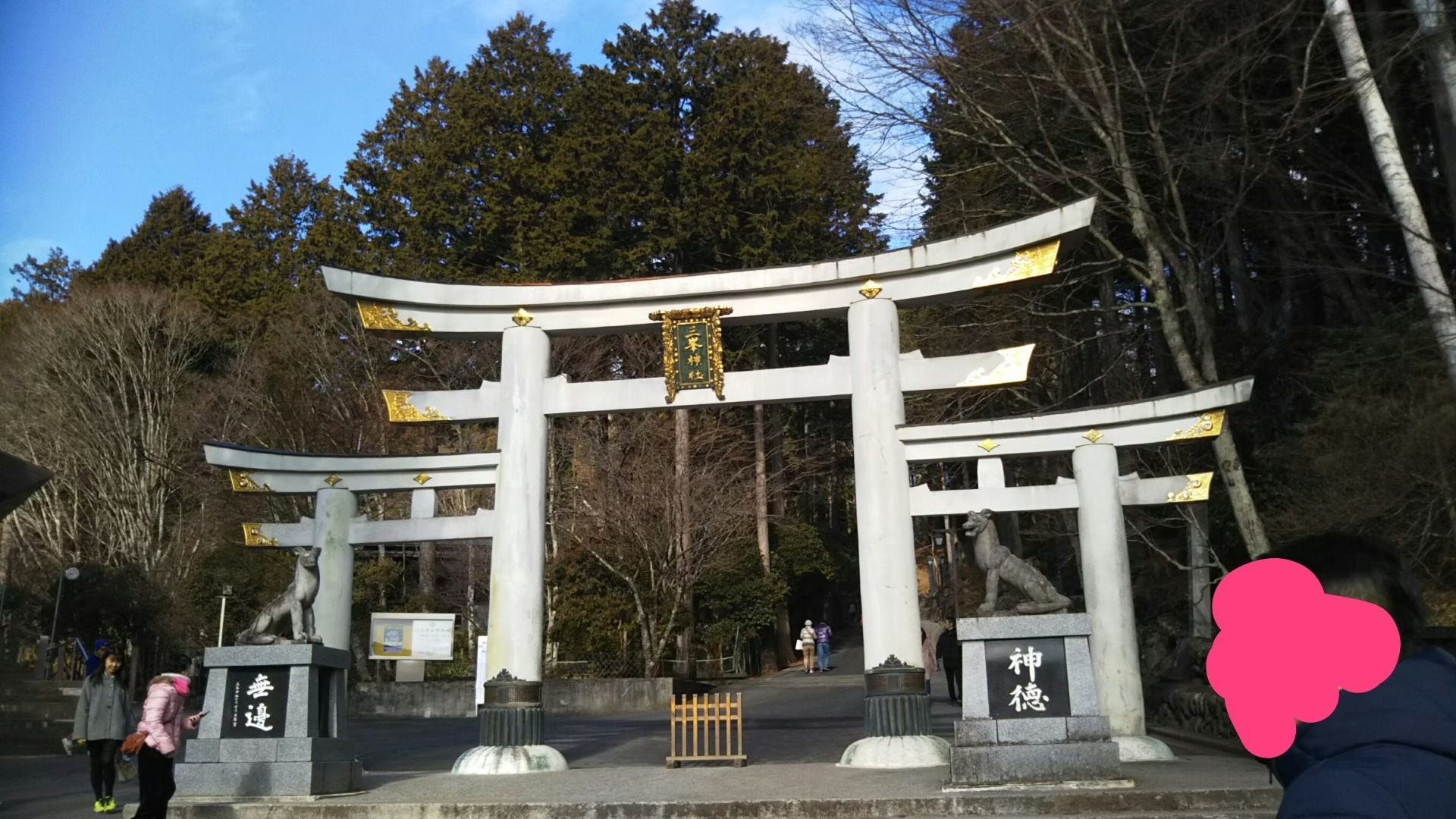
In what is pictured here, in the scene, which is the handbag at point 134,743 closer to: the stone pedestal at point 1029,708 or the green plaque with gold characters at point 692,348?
the stone pedestal at point 1029,708

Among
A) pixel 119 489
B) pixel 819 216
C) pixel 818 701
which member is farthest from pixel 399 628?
pixel 819 216

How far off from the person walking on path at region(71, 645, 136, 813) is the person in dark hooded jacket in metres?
10.0

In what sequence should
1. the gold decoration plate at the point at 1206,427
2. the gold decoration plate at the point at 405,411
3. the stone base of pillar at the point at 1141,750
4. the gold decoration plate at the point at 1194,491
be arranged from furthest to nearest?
the gold decoration plate at the point at 405,411, the gold decoration plate at the point at 1206,427, the gold decoration plate at the point at 1194,491, the stone base of pillar at the point at 1141,750

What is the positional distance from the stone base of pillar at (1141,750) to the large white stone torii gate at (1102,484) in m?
0.28

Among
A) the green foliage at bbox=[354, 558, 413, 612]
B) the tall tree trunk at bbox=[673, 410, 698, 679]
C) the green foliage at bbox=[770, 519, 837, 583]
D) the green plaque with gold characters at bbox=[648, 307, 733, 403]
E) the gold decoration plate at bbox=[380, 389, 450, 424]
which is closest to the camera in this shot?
the green plaque with gold characters at bbox=[648, 307, 733, 403]

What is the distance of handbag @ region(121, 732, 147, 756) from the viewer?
7.52m

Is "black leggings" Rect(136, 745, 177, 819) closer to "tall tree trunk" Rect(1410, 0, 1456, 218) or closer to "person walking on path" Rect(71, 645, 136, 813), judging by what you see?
"person walking on path" Rect(71, 645, 136, 813)

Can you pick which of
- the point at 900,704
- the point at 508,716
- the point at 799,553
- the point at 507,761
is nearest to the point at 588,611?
the point at 799,553

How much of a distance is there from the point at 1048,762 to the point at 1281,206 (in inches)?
540

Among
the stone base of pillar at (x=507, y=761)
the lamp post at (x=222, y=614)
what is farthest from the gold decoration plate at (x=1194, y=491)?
the lamp post at (x=222, y=614)

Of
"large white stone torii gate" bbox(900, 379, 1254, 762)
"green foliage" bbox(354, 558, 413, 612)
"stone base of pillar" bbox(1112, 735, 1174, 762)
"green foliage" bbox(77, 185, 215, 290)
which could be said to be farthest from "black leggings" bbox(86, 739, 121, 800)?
"green foliage" bbox(77, 185, 215, 290)

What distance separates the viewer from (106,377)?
93.1 ft

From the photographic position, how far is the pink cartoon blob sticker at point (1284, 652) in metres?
1.28

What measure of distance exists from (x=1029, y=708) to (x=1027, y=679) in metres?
0.23
